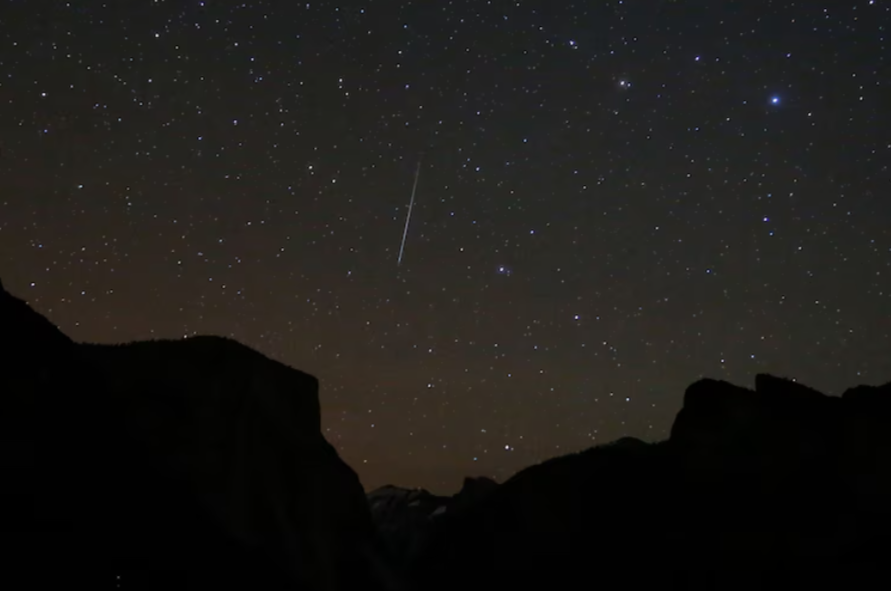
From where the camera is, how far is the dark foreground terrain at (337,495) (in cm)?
961

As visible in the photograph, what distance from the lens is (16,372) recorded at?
9.66 meters

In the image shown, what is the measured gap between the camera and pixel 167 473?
1064 centimetres

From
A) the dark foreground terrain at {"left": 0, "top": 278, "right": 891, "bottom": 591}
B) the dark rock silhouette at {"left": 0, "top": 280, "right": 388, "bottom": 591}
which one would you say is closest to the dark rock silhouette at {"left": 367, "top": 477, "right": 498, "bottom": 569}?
the dark foreground terrain at {"left": 0, "top": 278, "right": 891, "bottom": 591}

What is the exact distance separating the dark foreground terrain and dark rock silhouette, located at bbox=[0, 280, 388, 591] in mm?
30

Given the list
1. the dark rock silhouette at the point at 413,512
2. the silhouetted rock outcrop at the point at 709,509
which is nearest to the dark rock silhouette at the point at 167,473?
the dark rock silhouette at the point at 413,512

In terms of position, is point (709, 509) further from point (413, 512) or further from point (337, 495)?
point (337, 495)

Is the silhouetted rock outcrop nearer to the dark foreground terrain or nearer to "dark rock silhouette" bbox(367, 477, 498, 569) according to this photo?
the dark foreground terrain

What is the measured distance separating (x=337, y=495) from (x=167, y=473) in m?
3.48

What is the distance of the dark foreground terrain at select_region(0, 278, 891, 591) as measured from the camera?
378 inches

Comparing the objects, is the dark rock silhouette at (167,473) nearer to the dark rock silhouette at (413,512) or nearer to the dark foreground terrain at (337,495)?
the dark foreground terrain at (337,495)

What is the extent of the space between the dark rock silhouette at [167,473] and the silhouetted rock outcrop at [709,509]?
2.58m

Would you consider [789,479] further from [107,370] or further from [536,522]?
A: [107,370]

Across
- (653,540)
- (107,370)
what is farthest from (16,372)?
(653,540)

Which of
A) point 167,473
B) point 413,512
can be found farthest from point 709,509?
point 167,473
